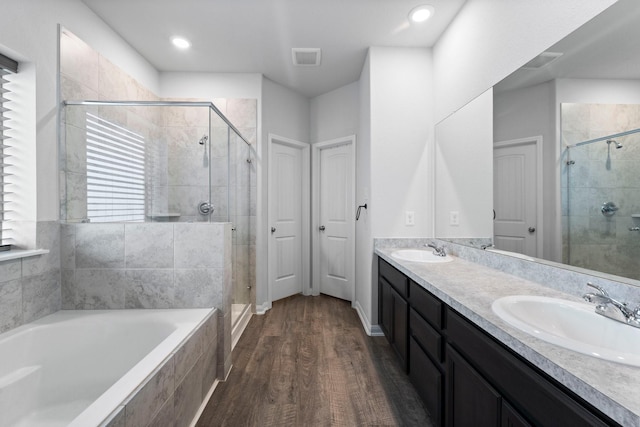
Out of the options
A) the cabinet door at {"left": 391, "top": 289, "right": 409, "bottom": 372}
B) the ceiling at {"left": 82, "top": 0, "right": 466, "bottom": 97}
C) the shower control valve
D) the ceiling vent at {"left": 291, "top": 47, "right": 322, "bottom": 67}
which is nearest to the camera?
the cabinet door at {"left": 391, "top": 289, "right": 409, "bottom": 372}

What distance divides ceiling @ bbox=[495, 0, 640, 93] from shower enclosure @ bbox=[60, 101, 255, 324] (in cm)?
206

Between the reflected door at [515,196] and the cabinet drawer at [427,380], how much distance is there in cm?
77

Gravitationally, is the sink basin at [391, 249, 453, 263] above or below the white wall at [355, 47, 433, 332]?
below

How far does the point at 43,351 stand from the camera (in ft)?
4.87

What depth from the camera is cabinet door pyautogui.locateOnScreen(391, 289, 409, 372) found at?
1732 mm

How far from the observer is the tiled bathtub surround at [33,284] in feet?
4.86

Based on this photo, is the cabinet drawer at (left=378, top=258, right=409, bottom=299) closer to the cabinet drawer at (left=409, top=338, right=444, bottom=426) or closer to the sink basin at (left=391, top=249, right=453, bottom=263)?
the sink basin at (left=391, top=249, right=453, bottom=263)

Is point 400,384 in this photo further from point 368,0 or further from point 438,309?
point 368,0

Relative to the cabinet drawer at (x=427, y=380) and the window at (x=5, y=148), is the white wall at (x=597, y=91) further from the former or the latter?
the window at (x=5, y=148)

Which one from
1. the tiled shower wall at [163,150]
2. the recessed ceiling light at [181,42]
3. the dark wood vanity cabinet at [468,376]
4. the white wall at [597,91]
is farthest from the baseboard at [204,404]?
the recessed ceiling light at [181,42]

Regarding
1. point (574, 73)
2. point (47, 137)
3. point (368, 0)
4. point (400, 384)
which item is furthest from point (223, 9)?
point (400, 384)

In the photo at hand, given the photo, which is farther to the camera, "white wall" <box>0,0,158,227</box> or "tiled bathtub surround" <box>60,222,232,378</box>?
"tiled bathtub surround" <box>60,222,232,378</box>

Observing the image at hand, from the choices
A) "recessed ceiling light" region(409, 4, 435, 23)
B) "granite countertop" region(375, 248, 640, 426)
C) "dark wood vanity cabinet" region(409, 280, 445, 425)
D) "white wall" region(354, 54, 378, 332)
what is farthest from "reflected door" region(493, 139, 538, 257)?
"recessed ceiling light" region(409, 4, 435, 23)

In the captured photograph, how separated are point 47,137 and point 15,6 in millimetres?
709
